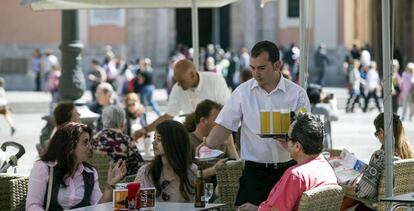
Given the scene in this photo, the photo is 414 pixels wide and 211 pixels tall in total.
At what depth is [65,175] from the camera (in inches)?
303

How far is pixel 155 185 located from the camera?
25.9ft

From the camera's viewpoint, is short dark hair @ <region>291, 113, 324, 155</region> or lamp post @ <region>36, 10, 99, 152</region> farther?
lamp post @ <region>36, 10, 99, 152</region>

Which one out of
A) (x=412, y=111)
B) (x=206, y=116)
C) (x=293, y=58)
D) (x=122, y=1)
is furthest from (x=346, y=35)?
(x=206, y=116)

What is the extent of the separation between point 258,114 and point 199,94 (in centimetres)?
438

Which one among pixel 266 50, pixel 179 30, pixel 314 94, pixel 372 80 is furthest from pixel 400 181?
pixel 179 30

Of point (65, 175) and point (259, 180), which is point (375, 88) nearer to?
point (259, 180)

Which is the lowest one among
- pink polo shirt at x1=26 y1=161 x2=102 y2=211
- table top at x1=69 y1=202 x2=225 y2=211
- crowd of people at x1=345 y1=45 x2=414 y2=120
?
crowd of people at x1=345 y1=45 x2=414 y2=120

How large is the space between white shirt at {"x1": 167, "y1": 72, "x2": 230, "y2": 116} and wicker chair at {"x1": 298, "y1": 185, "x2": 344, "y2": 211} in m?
5.40

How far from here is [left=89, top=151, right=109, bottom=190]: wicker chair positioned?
1002 centimetres

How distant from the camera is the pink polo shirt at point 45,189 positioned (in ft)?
25.0

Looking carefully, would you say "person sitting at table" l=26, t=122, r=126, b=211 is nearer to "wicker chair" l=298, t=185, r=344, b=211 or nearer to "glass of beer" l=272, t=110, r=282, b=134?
"glass of beer" l=272, t=110, r=282, b=134

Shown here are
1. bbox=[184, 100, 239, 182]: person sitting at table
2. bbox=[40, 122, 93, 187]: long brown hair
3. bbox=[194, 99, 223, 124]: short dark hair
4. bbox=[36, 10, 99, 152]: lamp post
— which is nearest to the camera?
bbox=[40, 122, 93, 187]: long brown hair

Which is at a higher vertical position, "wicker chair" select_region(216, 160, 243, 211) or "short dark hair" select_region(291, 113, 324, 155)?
"short dark hair" select_region(291, 113, 324, 155)

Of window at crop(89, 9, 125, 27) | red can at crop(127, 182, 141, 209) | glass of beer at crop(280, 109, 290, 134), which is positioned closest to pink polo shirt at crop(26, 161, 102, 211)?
red can at crop(127, 182, 141, 209)
